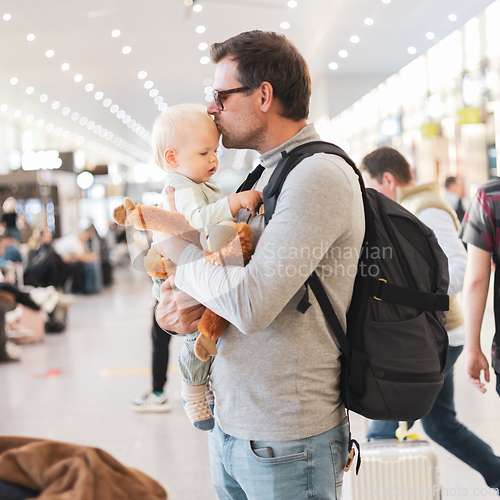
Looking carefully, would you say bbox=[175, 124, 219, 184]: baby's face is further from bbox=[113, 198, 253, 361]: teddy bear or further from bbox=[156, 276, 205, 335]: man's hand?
bbox=[156, 276, 205, 335]: man's hand

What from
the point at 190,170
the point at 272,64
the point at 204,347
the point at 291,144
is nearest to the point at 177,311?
the point at 204,347

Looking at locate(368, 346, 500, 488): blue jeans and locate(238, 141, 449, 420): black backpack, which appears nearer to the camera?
locate(238, 141, 449, 420): black backpack

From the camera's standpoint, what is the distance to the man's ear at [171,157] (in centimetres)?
161

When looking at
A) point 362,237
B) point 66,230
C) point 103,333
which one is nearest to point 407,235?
point 362,237

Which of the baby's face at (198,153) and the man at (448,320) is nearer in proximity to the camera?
the baby's face at (198,153)

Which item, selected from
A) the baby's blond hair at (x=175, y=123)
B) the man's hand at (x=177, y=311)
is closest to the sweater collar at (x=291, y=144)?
the baby's blond hair at (x=175, y=123)

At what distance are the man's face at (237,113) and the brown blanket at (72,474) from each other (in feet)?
2.86

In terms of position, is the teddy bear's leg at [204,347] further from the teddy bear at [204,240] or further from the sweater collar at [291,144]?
the sweater collar at [291,144]

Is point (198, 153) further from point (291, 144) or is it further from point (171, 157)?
point (291, 144)

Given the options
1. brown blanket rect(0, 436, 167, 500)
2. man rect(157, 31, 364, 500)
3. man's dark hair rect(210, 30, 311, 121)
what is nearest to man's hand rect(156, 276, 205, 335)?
man rect(157, 31, 364, 500)

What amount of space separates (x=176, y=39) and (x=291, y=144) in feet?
26.9

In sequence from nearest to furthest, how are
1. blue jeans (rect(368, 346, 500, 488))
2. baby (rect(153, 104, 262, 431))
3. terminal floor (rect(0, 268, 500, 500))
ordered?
1. baby (rect(153, 104, 262, 431))
2. blue jeans (rect(368, 346, 500, 488))
3. terminal floor (rect(0, 268, 500, 500))

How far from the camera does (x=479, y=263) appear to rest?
2.19 metres

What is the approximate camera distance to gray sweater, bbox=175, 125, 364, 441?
3.92 ft
